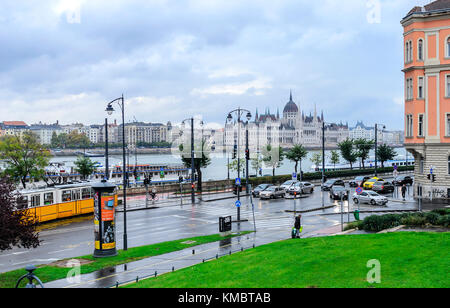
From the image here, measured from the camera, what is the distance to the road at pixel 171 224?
78.3ft

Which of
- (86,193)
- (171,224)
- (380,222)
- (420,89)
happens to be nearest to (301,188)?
(420,89)

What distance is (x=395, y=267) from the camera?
13602 mm

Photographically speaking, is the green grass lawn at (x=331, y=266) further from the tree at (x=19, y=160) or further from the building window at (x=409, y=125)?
the tree at (x=19, y=160)

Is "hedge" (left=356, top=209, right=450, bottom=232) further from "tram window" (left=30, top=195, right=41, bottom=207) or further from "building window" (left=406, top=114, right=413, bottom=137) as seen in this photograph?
"tram window" (left=30, top=195, right=41, bottom=207)

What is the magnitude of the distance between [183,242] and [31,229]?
28.7 ft

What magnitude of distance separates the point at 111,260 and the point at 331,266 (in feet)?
34.7

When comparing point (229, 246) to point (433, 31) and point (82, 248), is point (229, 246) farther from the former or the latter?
point (433, 31)

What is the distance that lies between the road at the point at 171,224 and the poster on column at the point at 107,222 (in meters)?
2.45

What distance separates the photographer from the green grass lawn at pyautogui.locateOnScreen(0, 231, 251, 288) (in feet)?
56.0

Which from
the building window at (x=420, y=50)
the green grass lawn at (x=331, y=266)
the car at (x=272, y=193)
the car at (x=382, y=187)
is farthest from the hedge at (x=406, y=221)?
the car at (x=382, y=187)

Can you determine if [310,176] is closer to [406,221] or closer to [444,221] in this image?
[406,221]

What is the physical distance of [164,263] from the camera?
1950 cm

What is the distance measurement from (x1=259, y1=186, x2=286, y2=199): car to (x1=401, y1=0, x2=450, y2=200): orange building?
1386cm

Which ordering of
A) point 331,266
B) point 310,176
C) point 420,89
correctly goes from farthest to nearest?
point 310,176 < point 420,89 < point 331,266
